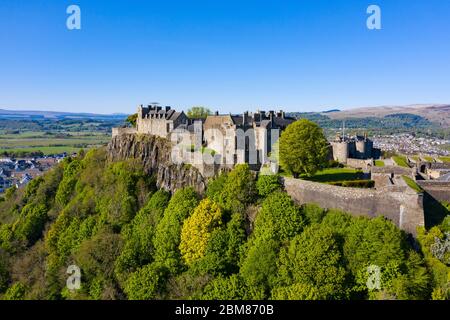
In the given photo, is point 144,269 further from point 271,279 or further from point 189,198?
point 271,279

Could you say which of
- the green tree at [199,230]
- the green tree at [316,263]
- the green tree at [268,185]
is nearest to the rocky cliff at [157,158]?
the green tree at [199,230]

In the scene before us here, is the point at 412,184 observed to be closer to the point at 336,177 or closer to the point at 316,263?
the point at 336,177

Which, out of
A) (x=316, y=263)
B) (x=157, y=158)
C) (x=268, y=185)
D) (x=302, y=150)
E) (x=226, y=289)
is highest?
(x=302, y=150)

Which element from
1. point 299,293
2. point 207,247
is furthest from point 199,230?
point 299,293

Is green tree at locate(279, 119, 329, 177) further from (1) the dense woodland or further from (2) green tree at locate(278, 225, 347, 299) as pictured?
(2) green tree at locate(278, 225, 347, 299)

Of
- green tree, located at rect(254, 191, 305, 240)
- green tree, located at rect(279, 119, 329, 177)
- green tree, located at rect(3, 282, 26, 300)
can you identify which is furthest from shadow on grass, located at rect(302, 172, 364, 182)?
green tree, located at rect(3, 282, 26, 300)
